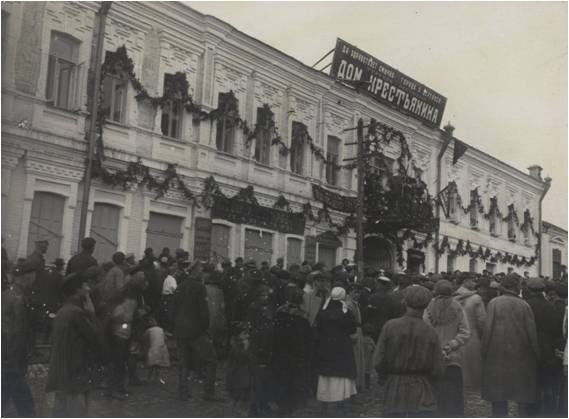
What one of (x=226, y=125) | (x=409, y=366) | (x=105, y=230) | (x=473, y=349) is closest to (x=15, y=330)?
(x=409, y=366)

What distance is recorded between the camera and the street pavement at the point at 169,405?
7.22 meters

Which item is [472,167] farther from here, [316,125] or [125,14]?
[125,14]

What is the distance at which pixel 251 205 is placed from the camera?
16.4 metres

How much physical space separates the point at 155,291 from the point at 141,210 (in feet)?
14.5

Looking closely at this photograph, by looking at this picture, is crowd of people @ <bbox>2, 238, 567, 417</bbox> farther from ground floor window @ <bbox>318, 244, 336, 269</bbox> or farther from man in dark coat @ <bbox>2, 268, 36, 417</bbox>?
ground floor window @ <bbox>318, 244, 336, 269</bbox>

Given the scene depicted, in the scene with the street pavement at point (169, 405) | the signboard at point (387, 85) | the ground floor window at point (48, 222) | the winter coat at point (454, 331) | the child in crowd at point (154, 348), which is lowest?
the street pavement at point (169, 405)

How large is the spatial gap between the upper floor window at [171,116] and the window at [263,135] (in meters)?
2.74

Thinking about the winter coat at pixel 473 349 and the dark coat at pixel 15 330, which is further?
the winter coat at pixel 473 349

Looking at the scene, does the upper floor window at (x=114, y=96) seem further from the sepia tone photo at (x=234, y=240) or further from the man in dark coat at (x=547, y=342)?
the man in dark coat at (x=547, y=342)

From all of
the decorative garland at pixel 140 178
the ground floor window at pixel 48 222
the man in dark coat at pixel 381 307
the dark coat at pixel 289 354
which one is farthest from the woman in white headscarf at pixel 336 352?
the decorative garland at pixel 140 178

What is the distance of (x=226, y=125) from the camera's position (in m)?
16.3

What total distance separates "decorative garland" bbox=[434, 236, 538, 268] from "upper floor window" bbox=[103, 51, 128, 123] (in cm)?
1467

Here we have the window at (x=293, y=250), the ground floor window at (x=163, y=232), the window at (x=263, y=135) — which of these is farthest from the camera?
the window at (x=293, y=250)

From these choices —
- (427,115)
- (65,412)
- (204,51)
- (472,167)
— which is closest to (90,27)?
(204,51)
